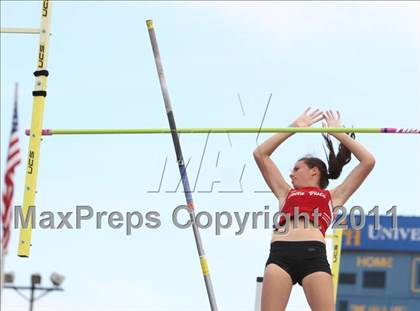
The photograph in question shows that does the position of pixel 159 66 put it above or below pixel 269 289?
above

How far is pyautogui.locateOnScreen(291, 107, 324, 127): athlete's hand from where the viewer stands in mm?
9117

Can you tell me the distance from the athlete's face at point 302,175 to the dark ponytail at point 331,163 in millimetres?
34

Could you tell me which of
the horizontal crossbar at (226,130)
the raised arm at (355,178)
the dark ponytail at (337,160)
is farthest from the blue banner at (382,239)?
the raised arm at (355,178)

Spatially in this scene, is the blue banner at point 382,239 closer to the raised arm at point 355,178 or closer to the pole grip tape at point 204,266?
the pole grip tape at point 204,266

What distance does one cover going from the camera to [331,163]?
877 cm

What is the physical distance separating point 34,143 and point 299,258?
3.35 metres

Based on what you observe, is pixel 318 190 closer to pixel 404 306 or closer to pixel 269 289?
pixel 269 289

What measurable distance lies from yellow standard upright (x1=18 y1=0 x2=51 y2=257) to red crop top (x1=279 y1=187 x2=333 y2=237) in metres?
2.93

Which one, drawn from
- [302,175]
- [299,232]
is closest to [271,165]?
[302,175]

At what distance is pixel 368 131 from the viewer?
955 centimetres

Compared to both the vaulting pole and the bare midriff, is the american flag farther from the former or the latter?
the bare midriff

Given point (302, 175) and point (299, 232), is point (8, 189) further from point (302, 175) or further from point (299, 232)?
point (299, 232)

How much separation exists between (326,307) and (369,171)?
1.14 meters

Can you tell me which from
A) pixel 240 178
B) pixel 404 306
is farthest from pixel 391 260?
pixel 240 178
